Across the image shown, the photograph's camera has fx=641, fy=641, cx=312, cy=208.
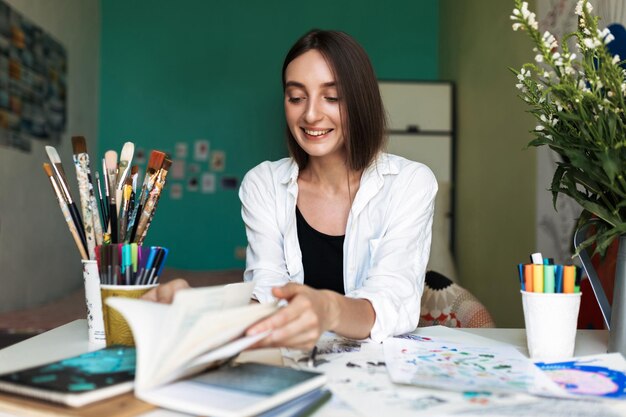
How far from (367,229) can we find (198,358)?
747 mm

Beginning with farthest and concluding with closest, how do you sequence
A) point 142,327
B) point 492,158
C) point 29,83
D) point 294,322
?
1. point 29,83
2. point 492,158
3. point 294,322
4. point 142,327

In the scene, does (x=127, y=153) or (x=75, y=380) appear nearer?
(x=75, y=380)

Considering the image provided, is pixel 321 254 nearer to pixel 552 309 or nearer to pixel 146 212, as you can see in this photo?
pixel 146 212

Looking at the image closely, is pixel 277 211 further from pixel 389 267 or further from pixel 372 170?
pixel 389 267

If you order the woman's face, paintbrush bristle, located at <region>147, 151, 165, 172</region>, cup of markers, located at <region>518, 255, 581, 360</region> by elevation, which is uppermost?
the woman's face

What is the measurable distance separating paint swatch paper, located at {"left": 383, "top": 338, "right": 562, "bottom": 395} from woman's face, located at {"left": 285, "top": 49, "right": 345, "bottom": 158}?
524mm

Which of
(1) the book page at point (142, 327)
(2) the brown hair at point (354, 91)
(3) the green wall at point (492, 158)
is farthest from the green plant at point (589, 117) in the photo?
(3) the green wall at point (492, 158)

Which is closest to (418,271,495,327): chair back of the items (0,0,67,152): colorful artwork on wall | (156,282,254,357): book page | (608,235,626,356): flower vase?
(608,235,626,356): flower vase

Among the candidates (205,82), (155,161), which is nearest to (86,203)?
(155,161)

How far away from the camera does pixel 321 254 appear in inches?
55.9

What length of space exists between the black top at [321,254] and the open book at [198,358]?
750 millimetres

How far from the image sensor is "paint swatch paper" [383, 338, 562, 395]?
0.70 metres

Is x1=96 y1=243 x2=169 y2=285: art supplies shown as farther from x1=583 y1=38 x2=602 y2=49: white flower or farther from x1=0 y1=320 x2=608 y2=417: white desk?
x1=583 y1=38 x2=602 y2=49: white flower

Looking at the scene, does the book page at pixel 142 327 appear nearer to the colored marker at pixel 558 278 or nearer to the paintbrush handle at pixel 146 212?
the paintbrush handle at pixel 146 212
